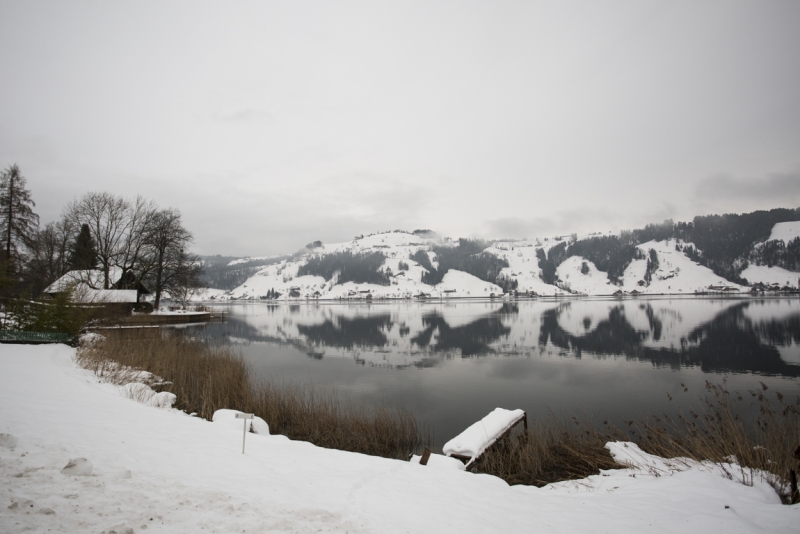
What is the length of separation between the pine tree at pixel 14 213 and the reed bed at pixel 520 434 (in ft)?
81.3

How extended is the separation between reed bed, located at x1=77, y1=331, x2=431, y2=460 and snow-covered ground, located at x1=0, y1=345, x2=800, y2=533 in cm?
323

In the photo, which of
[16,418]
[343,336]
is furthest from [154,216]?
[16,418]

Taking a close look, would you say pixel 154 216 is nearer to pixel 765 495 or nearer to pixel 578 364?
pixel 578 364

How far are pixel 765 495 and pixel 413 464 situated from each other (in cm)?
509

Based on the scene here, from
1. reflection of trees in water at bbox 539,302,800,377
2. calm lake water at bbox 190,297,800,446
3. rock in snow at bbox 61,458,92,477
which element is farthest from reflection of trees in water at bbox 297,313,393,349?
rock in snow at bbox 61,458,92,477

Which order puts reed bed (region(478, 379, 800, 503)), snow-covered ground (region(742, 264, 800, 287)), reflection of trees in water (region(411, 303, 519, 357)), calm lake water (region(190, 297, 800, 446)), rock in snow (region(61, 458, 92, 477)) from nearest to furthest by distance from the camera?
rock in snow (region(61, 458, 92, 477)), reed bed (region(478, 379, 800, 503)), calm lake water (region(190, 297, 800, 446)), reflection of trees in water (region(411, 303, 519, 357)), snow-covered ground (region(742, 264, 800, 287))

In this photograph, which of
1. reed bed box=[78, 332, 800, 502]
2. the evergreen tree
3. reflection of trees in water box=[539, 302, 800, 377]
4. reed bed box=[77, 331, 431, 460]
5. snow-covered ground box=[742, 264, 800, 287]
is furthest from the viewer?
snow-covered ground box=[742, 264, 800, 287]

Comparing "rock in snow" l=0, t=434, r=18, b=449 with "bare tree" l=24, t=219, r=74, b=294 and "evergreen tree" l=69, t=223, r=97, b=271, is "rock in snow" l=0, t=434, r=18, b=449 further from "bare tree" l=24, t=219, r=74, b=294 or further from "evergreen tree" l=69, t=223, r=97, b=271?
"evergreen tree" l=69, t=223, r=97, b=271

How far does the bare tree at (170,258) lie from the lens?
42.1m

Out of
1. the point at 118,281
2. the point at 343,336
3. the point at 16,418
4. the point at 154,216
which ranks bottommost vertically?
the point at 343,336

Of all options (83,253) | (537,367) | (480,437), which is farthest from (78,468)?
(83,253)

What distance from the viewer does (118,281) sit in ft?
Result: 134

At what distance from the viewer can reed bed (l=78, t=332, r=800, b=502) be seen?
709 centimetres

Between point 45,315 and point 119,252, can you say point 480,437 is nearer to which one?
point 45,315
